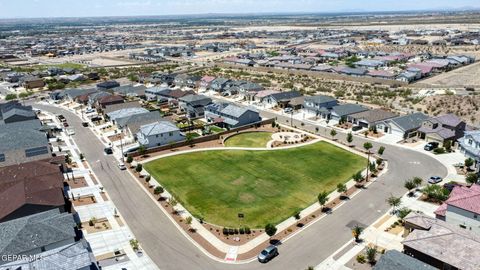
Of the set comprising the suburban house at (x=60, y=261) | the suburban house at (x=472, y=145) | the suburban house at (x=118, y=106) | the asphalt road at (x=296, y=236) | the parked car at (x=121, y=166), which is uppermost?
the suburban house at (x=60, y=261)

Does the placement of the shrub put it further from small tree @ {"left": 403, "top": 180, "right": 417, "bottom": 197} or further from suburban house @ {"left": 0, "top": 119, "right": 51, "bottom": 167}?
suburban house @ {"left": 0, "top": 119, "right": 51, "bottom": 167}

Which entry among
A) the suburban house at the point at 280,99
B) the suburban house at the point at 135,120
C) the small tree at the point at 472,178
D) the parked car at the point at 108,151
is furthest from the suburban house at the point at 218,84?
the small tree at the point at 472,178

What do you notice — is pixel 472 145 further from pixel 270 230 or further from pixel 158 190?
pixel 158 190

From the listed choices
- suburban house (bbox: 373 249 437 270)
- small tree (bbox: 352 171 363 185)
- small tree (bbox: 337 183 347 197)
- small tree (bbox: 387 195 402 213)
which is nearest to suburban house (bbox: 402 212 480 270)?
suburban house (bbox: 373 249 437 270)

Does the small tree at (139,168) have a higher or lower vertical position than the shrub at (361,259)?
higher

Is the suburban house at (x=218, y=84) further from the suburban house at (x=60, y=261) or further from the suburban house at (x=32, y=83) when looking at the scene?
the suburban house at (x=60, y=261)

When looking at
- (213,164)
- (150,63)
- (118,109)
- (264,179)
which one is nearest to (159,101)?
(118,109)

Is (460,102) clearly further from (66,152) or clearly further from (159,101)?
(66,152)
